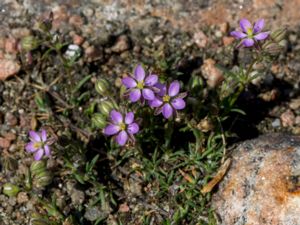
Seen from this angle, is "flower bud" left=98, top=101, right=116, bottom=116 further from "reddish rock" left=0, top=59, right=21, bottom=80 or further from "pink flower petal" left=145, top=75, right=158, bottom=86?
"reddish rock" left=0, top=59, right=21, bottom=80

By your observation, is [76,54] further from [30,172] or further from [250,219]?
[250,219]

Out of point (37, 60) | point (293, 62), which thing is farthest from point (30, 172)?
point (293, 62)

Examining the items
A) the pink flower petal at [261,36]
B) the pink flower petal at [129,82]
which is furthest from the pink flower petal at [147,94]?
the pink flower petal at [261,36]

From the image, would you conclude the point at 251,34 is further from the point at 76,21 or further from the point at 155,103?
the point at 76,21

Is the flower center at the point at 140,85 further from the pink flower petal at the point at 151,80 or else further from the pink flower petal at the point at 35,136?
the pink flower petal at the point at 35,136

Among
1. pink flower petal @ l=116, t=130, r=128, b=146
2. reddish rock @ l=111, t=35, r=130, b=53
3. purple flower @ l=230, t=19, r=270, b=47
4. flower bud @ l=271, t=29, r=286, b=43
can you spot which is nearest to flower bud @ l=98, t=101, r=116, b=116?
pink flower petal @ l=116, t=130, r=128, b=146

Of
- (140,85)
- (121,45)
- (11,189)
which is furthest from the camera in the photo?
(121,45)

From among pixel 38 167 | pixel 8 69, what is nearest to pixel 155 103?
pixel 38 167
